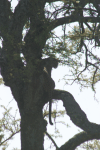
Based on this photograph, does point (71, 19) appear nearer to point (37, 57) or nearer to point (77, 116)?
point (37, 57)

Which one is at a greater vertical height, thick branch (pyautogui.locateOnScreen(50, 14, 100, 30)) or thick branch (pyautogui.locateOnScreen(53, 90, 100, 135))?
thick branch (pyautogui.locateOnScreen(50, 14, 100, 30))

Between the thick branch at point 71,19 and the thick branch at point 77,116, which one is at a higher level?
the thick branch at point 71,19

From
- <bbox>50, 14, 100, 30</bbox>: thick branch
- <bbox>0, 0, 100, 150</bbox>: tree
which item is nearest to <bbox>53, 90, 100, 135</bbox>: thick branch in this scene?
<bbox>0, 0, 100, 150</bbox>: tree

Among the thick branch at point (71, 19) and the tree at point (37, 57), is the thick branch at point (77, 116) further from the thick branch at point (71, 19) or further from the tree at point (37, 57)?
the thick branch at point (71, 19)

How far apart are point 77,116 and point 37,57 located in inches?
91.9

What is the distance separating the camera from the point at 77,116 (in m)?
6.78

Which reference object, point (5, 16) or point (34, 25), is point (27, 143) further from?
point (5, 16)

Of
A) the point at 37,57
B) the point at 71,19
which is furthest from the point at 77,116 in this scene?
the point at 71,19

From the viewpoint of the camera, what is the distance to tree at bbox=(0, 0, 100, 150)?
6.61 metres

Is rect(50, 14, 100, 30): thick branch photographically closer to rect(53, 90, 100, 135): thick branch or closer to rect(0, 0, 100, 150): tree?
rect(0, 0, 100, 150): tree

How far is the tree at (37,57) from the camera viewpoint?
661 centimetres

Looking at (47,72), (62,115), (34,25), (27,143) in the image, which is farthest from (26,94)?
(62,115)

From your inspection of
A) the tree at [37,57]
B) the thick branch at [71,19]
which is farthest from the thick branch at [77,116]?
the thick branch at [71,19]

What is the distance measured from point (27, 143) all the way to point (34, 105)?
1274 millimetres
